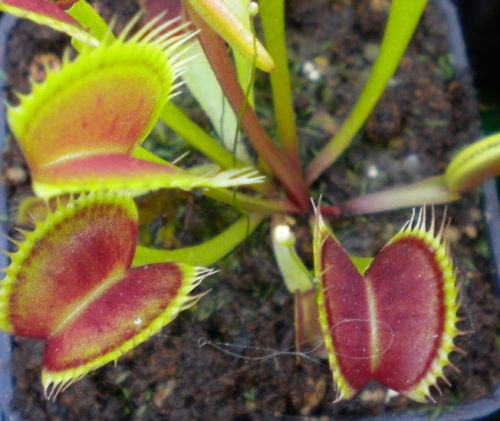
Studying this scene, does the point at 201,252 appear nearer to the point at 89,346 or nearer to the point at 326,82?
the point at 89,346

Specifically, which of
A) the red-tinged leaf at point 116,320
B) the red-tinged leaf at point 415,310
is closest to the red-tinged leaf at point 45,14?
the red-tinged leaf at point 116,320

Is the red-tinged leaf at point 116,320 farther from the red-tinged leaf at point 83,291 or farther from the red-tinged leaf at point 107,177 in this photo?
the red-tinged leaf at point 107,177

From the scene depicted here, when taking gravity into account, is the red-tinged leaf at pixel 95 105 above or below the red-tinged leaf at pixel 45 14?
below

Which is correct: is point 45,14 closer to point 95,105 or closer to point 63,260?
point 95,105

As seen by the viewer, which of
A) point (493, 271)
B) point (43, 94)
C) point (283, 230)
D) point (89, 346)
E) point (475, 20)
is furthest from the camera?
point (475, 20)

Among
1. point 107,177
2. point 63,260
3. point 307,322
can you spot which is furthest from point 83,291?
point 307,322

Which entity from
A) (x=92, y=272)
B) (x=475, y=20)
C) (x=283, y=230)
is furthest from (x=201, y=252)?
(x=475, y=20)
